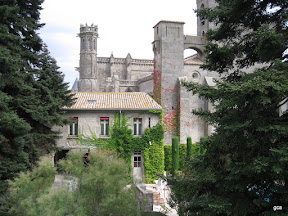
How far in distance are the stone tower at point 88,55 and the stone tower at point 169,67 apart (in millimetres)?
23565

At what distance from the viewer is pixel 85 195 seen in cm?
1036

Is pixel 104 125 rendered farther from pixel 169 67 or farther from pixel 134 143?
pixel 169 67

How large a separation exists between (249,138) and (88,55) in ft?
151

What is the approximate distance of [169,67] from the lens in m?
28.9

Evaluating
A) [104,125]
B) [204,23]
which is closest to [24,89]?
[104,125]

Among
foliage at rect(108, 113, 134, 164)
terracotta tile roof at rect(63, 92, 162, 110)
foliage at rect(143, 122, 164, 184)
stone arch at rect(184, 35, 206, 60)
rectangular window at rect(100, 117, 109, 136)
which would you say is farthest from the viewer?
stone arch at rect(184, 35, 206, 60)

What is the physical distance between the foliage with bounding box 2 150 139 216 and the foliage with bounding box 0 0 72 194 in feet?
6.07

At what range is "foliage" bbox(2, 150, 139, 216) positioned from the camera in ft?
30.9

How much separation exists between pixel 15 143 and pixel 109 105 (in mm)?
10328

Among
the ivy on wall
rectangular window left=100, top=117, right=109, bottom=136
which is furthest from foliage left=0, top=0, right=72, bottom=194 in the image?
the ivy on wall

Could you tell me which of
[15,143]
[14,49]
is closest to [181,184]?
[15,143]

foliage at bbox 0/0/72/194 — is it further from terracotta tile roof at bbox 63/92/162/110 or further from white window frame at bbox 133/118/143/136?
white window frame at bbox 133/118/143/136

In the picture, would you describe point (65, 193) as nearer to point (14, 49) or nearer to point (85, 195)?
point (85, 195)

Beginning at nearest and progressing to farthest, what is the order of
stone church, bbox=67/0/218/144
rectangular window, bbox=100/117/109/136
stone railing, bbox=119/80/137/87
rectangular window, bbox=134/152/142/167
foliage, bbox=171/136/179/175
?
1. rectangular window, bbox=100/117/109/136
2. rectangular window, bbox=134/152/142/167
3. foliage, bbox=171/136/179/175
4. stone church, bbox=67/0/218/144
5. stone railing, bbox=119/80/137/87
